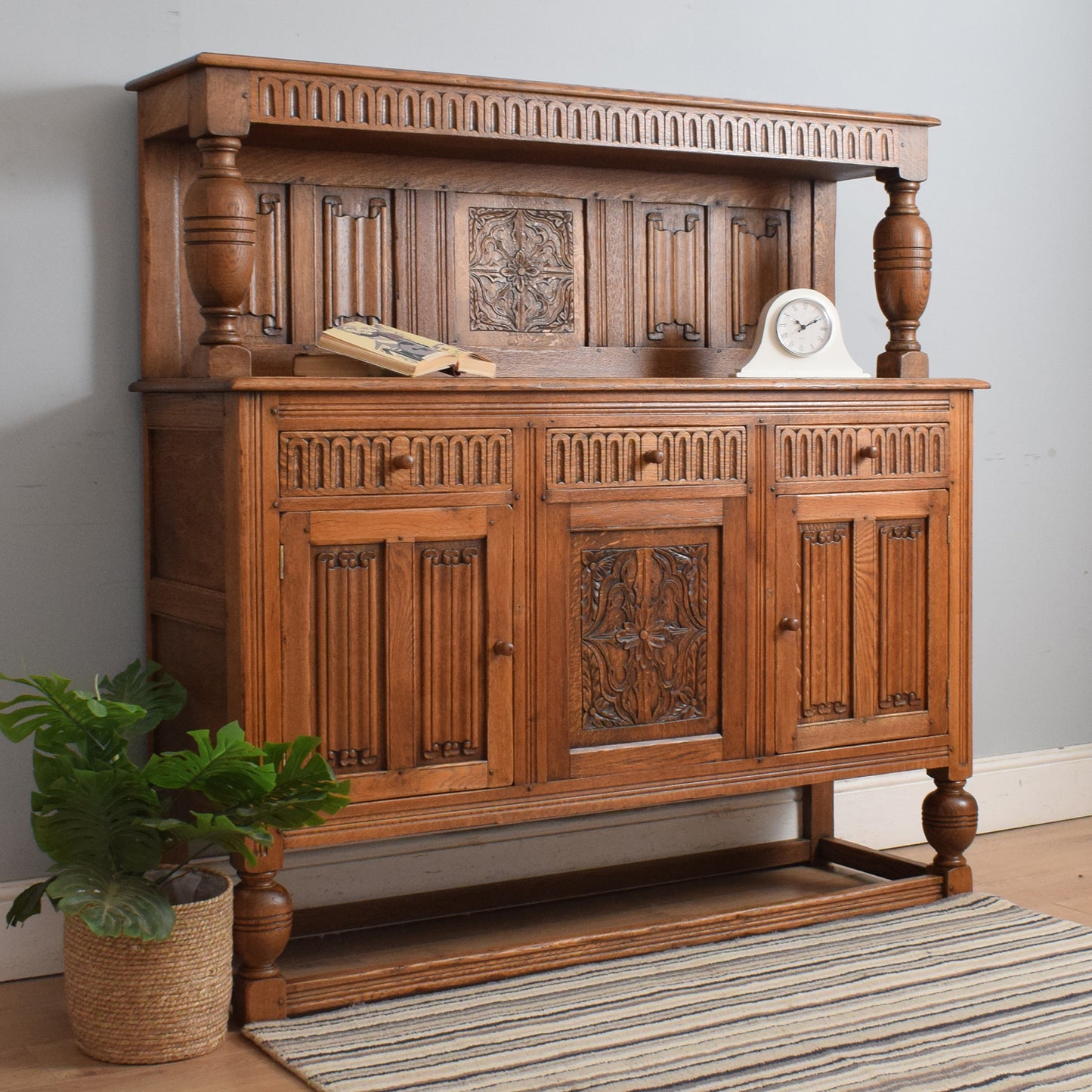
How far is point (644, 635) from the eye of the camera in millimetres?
2789

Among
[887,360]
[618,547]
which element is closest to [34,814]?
[618,547]

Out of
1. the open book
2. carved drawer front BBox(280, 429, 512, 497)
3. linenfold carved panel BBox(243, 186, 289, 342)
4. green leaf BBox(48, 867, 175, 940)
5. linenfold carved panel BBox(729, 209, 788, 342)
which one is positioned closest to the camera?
green leaf BBox(48, 867, 175, 940)

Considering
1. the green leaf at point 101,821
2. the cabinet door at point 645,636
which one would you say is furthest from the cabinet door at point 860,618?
the green leaf at point 101,821

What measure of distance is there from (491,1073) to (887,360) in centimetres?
169

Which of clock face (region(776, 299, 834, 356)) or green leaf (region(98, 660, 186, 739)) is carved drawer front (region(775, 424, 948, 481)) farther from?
green leaf (region(98, 660, 186, 739))

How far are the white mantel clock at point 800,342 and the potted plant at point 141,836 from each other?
4.15ft

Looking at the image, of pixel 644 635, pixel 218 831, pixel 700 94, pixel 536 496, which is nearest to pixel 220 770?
pixel 218 831

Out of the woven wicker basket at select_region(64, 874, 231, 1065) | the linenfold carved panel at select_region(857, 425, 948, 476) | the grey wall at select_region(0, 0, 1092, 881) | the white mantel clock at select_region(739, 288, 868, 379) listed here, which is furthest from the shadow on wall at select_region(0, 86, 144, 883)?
the linenfold carved panel at select_region(857, 425, 948, 476)

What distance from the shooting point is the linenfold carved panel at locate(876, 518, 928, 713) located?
3.01 metres

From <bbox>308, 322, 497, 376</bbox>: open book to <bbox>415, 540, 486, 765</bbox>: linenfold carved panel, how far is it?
31cm

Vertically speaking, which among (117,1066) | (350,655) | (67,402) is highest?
(67,402)

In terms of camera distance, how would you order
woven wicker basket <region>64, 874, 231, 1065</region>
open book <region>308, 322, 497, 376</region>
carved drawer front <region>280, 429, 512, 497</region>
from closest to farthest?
woven wicker basket <region>64, 874, 231, 1065</region> → carved drawer front <region>280, 429, 512, 497</region> → open book <region>308, 322, 497, 376</region>

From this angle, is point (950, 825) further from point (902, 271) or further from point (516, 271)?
point (516, 271)

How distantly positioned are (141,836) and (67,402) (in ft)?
2.81
